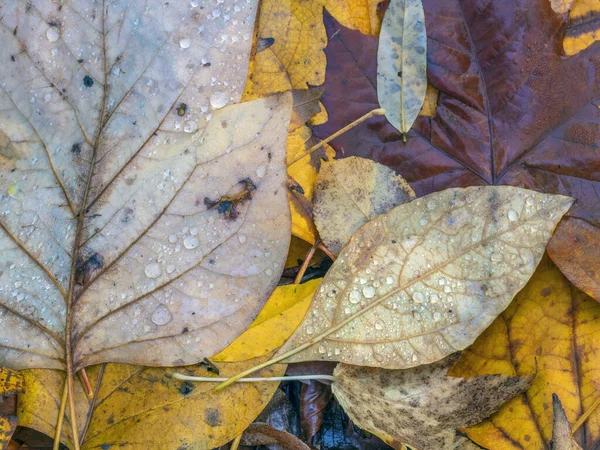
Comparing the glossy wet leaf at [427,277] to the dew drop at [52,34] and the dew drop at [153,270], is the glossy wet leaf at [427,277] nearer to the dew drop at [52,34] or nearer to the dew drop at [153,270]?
the dew drop at [153,270]

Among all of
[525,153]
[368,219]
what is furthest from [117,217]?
[525,153]

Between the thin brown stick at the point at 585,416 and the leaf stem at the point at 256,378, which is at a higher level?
the leaf stem at the point at 256,378

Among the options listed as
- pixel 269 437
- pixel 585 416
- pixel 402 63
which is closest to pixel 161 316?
pixel 269 437

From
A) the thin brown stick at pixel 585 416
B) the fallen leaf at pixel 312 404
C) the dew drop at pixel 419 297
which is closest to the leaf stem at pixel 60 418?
the fallen leaf at pixel 312 404

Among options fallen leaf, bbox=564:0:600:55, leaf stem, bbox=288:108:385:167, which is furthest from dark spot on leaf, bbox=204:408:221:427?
fallen leaf, bbox=564:0:600:55

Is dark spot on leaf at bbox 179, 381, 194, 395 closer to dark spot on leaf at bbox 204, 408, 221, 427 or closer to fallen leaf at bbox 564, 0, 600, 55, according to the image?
dark spot on leaf at bbox 204, 408, 221, 427

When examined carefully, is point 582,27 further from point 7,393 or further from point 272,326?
point 7,393
